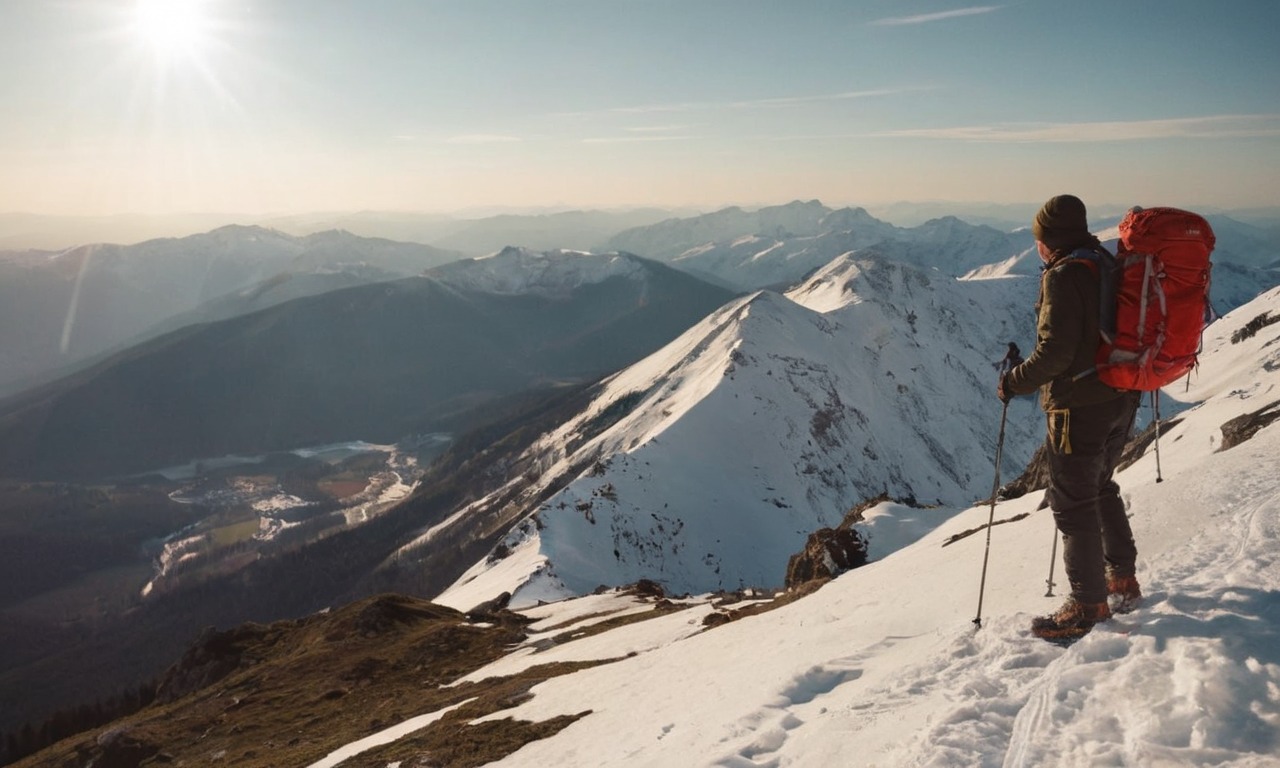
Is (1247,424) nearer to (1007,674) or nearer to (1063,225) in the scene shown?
(1063,225)

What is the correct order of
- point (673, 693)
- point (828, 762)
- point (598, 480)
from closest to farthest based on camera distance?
point (828, 762) → point (673, 693) → point (598, 480)

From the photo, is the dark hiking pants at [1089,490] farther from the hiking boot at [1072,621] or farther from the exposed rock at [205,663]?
the exposed rock at [205,663]

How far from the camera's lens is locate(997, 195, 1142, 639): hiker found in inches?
360

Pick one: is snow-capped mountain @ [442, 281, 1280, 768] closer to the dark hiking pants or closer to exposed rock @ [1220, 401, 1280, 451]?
the dark hiking pants

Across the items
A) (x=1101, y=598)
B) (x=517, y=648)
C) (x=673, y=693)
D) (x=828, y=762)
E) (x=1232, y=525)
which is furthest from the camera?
(x=517, y=648)

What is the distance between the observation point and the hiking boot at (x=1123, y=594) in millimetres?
9336

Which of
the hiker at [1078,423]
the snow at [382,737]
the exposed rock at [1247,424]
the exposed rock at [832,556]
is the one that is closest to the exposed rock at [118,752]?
the snow at [382,737]

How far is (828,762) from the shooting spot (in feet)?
27.8

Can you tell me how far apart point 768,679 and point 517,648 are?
35.1 metres

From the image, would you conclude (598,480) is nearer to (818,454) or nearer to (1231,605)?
(818,454)

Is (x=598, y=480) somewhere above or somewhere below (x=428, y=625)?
below

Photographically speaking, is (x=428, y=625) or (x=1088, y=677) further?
(x=428, y=625)

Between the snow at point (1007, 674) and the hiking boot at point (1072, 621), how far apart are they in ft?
0.66

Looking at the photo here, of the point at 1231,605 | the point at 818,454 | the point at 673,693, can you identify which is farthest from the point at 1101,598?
the point at 818,454
